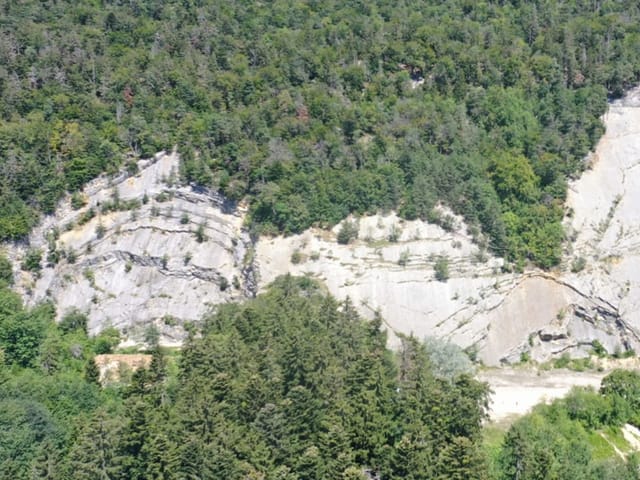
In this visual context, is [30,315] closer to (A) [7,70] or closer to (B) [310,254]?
(B) [310,254]

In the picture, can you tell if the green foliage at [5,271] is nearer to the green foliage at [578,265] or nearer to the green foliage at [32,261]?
the green foliage at [32,261]

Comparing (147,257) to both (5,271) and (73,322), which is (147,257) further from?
(5,271)

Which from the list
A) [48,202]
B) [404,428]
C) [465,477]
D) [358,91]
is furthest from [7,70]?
[465,477]

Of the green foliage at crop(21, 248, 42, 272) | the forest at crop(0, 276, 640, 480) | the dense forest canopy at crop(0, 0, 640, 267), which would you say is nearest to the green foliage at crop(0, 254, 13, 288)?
the green foliage at crop(21, 248, 42, 272)

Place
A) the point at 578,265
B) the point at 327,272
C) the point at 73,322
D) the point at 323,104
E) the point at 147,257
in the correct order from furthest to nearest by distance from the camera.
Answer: the point at 323,104, the point at 578,265, the point at 147,257, the point at 327,272, the point at 73,322

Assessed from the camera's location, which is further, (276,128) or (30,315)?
(276,128)

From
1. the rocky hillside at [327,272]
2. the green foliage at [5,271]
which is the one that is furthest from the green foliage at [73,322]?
the green foliage at [5,271]

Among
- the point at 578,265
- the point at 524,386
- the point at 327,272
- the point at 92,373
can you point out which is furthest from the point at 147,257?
the point at 578,265
